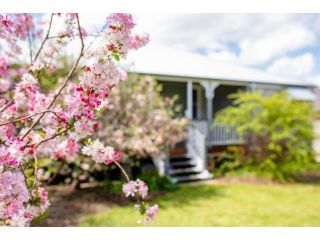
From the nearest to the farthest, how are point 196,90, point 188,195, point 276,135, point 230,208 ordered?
1. point 230,208
2. point 188,195
3. point 276,135
4. point 196,90

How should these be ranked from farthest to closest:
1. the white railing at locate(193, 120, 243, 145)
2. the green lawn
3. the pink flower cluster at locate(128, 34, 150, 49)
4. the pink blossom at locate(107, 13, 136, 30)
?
the white railing at locate(193, 120, 243, 145) → the green lawn → the pink flower cluster at locate(128, 34, 150, 49) → the pink blossom at locate(107, 13, 136, 30)

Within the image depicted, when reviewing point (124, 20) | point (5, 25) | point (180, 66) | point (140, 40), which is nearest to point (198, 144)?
point (180, 66)

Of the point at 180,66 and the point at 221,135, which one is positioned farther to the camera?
the point at 180,66

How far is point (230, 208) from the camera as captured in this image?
7660 mm

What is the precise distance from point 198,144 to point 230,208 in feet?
12.3

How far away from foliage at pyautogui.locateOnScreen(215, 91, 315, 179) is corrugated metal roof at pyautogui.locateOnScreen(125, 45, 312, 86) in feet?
5.86

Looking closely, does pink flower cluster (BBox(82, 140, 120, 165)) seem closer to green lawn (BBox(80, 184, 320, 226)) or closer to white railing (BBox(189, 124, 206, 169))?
green lawn (BBox(80, 184, 320, 226))

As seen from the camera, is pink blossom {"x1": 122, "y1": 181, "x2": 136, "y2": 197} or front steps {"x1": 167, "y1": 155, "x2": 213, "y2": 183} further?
front steps {"x1": 167, "y1": 155, "x2": 213, "y2": 183}

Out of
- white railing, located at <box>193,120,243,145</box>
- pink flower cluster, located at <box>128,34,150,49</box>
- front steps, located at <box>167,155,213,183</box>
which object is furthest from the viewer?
white railing, located at <box>193,120,243,145</box>

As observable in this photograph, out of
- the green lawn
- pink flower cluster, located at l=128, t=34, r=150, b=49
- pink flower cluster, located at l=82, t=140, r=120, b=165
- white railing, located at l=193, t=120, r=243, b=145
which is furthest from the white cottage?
pink flower cluster, located at l=82, t=140, r=120, b=165

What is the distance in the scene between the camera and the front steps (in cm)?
1026

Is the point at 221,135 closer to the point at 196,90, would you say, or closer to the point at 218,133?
the point at 218,133

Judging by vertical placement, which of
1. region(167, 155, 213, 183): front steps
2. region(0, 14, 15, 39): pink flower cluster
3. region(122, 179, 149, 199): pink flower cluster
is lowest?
region(167, 155, 213, 183): front steps

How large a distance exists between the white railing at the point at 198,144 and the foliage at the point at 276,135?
793 mm
